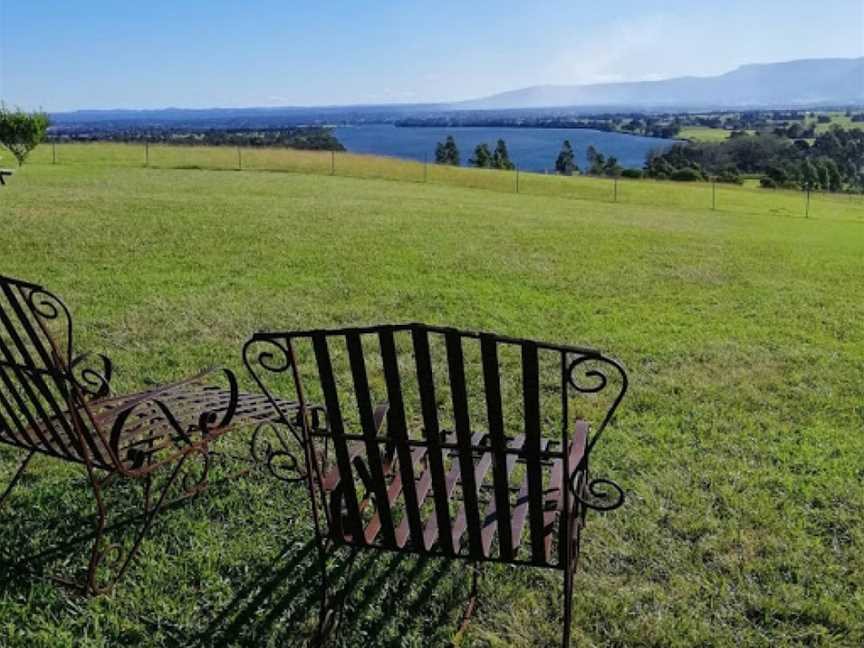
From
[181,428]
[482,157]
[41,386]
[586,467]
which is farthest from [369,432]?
[482,157]

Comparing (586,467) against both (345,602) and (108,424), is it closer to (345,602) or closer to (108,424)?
(345,602)

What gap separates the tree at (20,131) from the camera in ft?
91.2

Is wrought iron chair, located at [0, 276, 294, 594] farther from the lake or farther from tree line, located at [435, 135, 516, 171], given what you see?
the lake

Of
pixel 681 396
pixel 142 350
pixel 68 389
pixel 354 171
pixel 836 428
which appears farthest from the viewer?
pixel 354 171

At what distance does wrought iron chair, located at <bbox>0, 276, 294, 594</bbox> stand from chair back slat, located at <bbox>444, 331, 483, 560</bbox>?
0.92 meters

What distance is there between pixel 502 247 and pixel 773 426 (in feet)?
22.9

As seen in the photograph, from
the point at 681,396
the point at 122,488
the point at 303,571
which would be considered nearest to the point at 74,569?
the point at 122,488

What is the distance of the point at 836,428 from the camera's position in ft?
14.9

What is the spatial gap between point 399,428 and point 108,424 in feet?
4.84

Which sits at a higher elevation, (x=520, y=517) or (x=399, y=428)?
(x=399, y=428)

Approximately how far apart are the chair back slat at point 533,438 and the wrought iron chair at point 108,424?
107cm

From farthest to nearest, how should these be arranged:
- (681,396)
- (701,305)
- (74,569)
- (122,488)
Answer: (701,305), (681,396), (122,488), (74,569)

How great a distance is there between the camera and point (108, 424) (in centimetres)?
304

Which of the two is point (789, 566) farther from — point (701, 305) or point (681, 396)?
point (701, 305)
